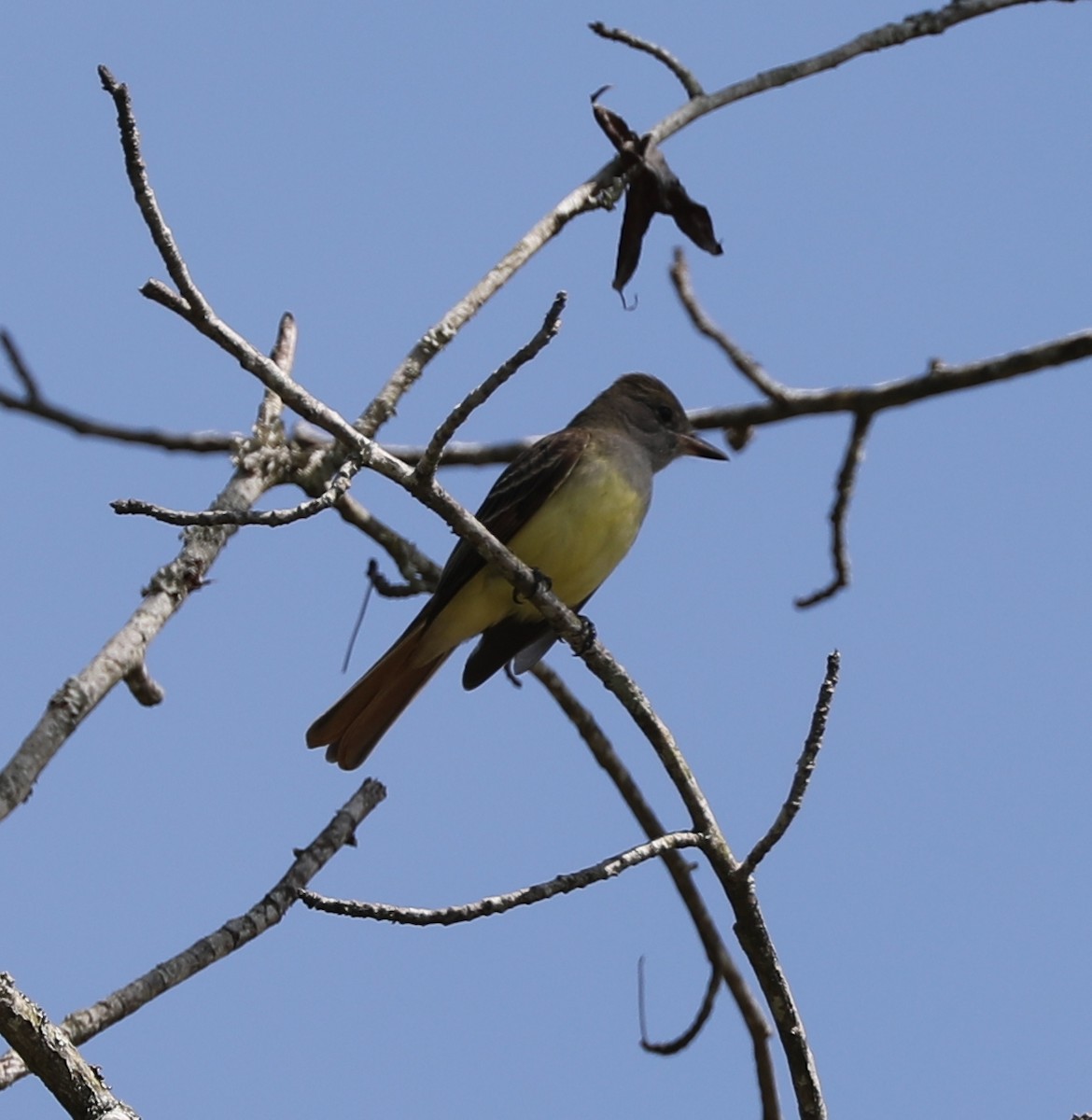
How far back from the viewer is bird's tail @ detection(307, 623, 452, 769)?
677cm

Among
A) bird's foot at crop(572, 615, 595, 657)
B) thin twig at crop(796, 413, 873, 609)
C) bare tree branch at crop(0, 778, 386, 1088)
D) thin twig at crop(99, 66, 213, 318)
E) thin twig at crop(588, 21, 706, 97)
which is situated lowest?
bare tree branch at crop(0, 778, 386, 1088)

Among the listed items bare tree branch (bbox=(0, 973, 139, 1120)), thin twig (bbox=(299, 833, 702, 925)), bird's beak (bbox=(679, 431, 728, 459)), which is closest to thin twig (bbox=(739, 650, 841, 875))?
thin twig (bbox=(299, 833, 702, 925))

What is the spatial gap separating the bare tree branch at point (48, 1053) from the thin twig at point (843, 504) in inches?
129

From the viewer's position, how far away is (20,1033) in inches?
127

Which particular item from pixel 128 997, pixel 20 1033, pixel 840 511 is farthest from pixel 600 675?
pixel 20 1033

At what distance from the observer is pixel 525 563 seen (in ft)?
22.9

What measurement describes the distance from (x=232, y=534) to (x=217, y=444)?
1.22 m

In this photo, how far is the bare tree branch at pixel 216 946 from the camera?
3.96m

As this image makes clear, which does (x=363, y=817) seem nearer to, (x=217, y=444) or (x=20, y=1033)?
(x=20, y=1033)

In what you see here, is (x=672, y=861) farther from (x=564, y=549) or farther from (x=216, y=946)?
(x=216, y=946)

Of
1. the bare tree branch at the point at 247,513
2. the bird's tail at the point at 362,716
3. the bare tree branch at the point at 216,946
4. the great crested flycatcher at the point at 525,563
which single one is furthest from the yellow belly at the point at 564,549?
the bare tree branch at the point at 247,513

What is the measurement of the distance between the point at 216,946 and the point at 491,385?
156 cm

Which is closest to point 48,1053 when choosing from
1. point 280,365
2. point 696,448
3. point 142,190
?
point 142,190

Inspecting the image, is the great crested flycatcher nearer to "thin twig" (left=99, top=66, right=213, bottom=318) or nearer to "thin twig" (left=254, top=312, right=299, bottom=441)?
"thin twig" (left=254, top=312, right=299, bottom=441)
